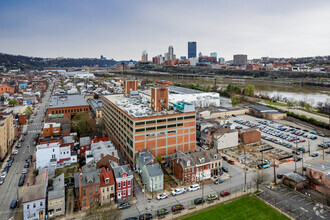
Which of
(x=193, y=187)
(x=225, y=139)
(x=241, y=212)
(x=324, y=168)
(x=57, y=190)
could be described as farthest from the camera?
(x=225, y=139)

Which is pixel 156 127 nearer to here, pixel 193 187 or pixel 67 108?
pixel 193 187

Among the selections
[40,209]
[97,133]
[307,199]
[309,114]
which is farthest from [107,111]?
[309,114]

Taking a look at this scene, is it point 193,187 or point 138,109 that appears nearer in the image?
point 193,187

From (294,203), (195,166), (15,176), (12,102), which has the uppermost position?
(12,102)

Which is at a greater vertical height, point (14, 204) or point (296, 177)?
point (296, 177)

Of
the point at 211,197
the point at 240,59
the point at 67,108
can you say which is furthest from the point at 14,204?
the point at 240,59

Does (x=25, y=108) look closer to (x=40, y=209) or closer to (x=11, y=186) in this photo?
(x=11, y=186)

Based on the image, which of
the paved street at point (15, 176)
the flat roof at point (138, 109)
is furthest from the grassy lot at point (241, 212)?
the paved street at point (15, 176)

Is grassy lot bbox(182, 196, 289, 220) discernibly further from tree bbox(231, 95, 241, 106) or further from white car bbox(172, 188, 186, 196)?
tree bbox(231, 95, 241, 106)
